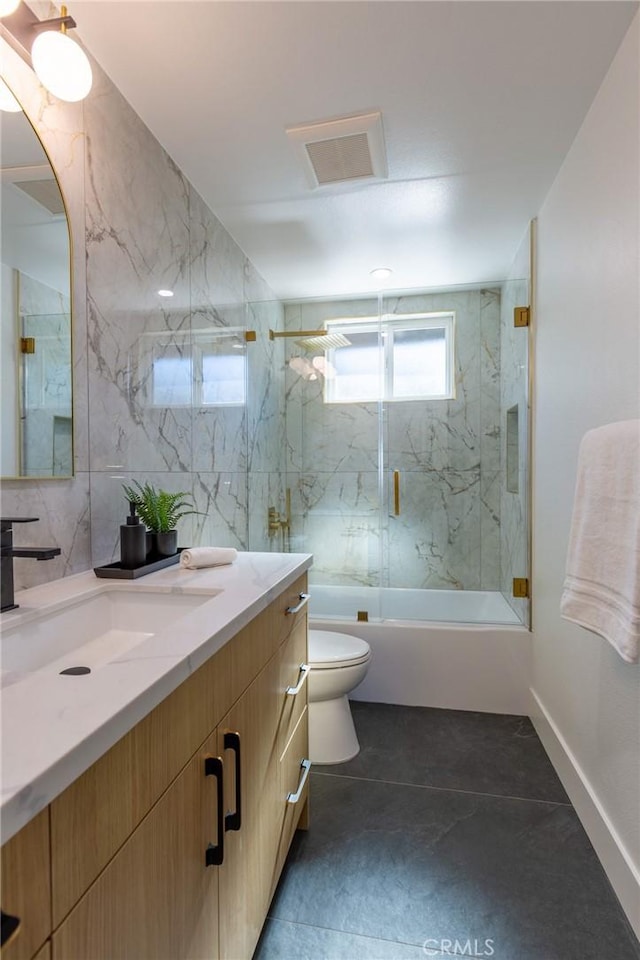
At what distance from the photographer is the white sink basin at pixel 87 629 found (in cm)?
88

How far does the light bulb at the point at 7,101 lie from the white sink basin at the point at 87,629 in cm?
109

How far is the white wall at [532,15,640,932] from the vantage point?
135cm

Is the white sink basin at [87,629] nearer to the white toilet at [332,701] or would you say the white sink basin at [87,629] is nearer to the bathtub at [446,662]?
the white toilet at [332,701]

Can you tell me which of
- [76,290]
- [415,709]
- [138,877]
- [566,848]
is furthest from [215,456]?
[566,848]

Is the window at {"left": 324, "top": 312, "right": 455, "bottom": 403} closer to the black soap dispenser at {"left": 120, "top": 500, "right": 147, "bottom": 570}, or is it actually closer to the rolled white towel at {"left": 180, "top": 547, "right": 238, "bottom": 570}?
the rolled white towel at {"left": 180, "top": 547, "right": 238, "bottom": 570}

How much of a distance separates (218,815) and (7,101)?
154cm

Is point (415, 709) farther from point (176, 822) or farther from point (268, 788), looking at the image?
point (176, 822)

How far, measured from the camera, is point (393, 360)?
3338 mm

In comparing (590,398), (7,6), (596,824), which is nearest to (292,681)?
(596,824)

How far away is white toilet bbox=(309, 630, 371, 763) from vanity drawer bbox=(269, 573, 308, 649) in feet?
1.68

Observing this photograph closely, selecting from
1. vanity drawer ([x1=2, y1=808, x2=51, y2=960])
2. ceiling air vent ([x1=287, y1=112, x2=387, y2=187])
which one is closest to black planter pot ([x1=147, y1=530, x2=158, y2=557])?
vanity drawer ([x1=2, y1=808, x2=51, y2=960])

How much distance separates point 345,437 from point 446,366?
87cm

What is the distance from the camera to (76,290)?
50.9 inches

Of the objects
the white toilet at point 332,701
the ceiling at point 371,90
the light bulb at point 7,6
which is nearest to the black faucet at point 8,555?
the light bulb at point 7,6
